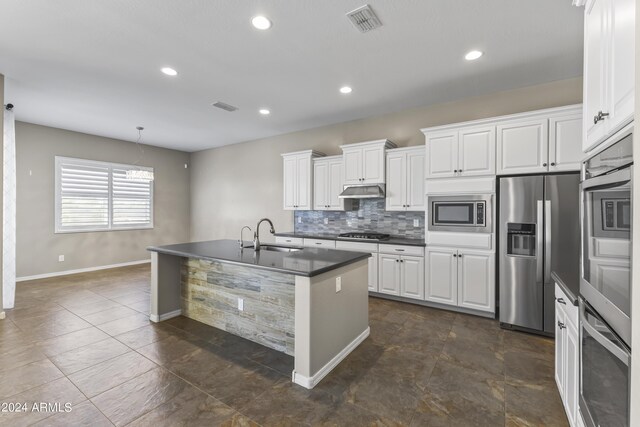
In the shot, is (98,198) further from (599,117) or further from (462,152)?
(599,117)

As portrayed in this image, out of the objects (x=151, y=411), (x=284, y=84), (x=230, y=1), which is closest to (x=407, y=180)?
(x=284, y=84)

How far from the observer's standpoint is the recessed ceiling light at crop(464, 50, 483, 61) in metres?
2.92

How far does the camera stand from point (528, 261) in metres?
3.12

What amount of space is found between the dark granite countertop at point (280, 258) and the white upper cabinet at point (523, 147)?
80.1 inches

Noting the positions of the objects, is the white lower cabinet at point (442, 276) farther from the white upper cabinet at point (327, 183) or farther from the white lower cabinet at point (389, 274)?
the white upper cabinet at point (327, 183)

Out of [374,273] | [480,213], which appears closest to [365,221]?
[374,273]

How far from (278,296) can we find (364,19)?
256 cm

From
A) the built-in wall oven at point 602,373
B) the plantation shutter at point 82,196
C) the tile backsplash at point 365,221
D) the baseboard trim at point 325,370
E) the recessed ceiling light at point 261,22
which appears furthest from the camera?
the plantation shutter at point 82,196

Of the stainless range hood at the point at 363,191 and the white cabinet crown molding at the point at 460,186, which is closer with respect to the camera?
the white cabinet crown molding at the point at 460,186

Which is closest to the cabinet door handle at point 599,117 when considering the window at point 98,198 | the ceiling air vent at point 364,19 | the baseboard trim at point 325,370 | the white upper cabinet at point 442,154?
the ceiling air vent at point 364,19

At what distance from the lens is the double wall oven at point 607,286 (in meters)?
1.04

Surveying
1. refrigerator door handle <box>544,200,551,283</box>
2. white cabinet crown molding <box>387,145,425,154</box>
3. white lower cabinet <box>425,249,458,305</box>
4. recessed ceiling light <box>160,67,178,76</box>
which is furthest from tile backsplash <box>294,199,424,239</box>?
recessed ceiling light <box>160,67,178,76</box>

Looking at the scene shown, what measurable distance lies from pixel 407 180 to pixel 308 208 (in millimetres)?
1896

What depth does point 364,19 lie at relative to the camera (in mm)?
2398
